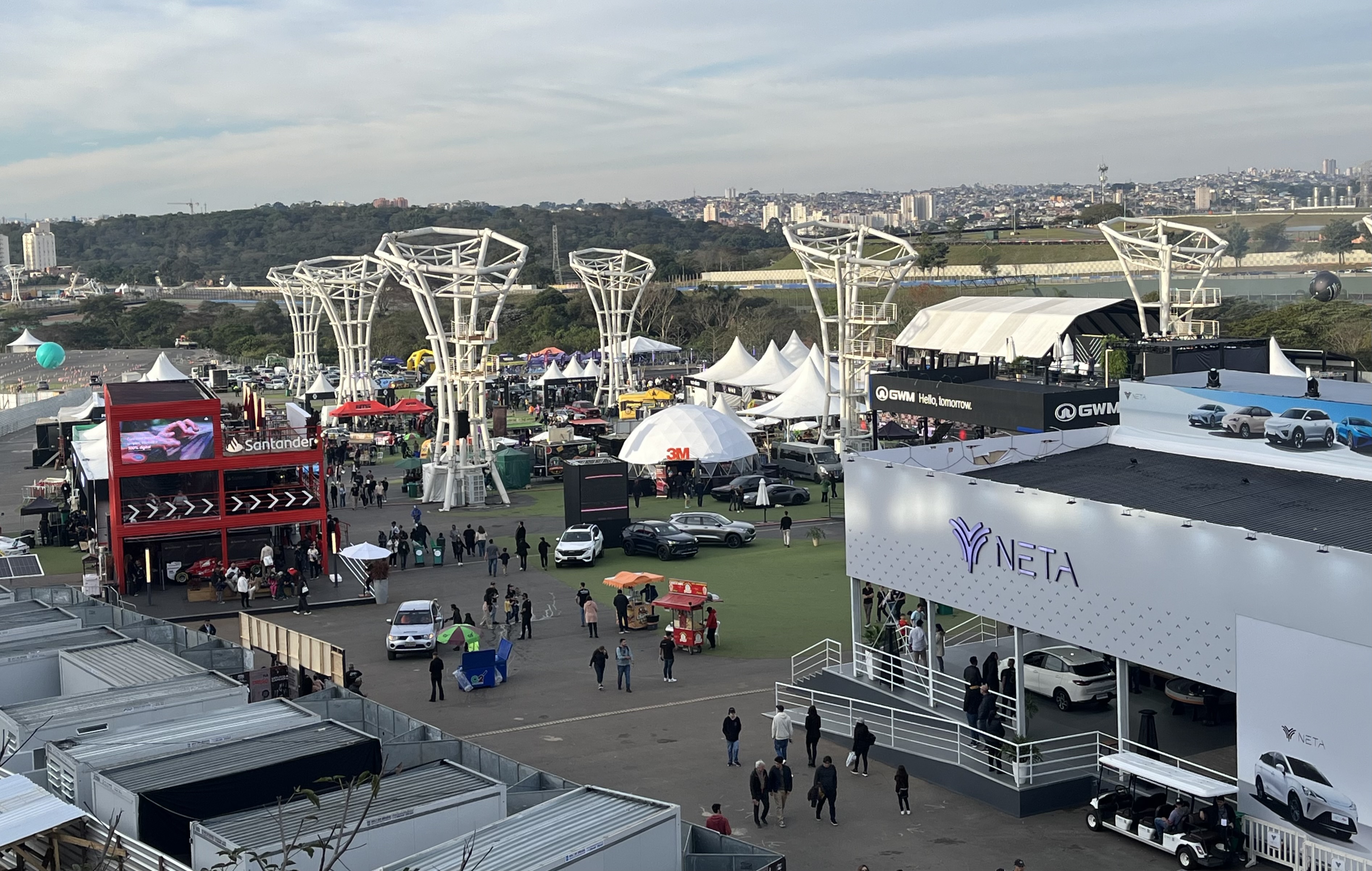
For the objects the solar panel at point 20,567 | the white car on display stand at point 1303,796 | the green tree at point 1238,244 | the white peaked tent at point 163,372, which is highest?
the green tree at point 1238,244

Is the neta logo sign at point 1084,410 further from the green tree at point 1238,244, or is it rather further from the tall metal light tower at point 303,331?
the green tree at point 1238,244

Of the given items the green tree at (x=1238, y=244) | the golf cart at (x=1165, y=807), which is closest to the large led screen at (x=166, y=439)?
the golf cart at (x=1165, y=807)

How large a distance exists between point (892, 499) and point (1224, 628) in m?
6.55

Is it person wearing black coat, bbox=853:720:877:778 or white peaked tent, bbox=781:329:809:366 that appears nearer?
person wearing black coat, bbox=853:720:877:778

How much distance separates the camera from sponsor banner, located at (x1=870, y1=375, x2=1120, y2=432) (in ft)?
106

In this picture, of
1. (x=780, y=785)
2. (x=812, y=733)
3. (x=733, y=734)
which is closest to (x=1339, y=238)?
(x=812, y=733)

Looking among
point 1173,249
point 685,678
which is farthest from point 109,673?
point 1173,249

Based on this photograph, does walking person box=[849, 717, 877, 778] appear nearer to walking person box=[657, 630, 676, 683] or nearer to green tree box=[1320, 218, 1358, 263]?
walking person box=[657, 630, 676, 683]

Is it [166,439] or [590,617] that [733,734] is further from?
[166,439]

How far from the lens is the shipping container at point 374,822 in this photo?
1198 centimetres

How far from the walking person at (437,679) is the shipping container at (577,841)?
10.7 m

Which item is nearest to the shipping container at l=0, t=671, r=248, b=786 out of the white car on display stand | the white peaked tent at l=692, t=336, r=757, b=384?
the white car on display stand

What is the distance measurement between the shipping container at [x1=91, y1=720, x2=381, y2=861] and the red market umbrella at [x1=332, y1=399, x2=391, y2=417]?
44.5 m

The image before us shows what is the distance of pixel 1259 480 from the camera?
20781mm
